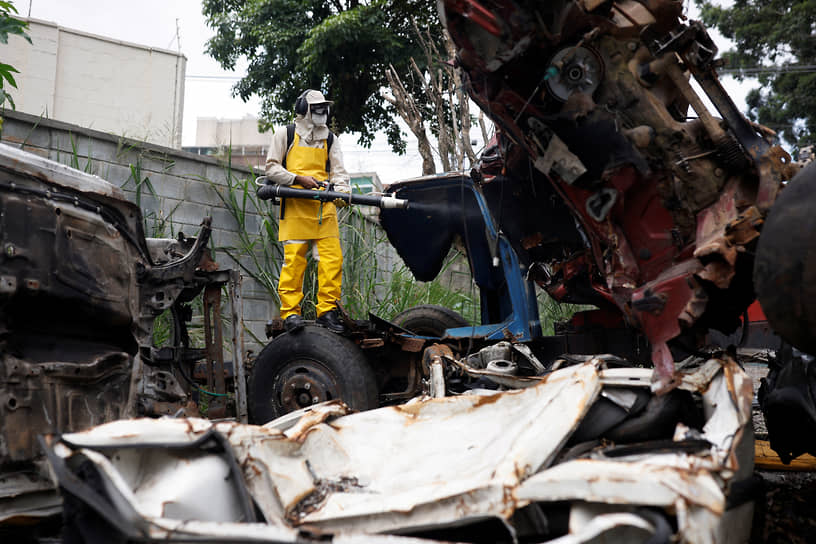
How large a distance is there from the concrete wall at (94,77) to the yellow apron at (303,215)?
12.2 m

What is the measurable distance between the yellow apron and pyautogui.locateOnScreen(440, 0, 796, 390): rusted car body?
5.73ft

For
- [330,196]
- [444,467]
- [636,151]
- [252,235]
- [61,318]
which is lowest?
[444,467]

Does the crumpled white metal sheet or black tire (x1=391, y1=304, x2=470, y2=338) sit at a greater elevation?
black tire (x1=391, y1=304, x2=470, y2=338)

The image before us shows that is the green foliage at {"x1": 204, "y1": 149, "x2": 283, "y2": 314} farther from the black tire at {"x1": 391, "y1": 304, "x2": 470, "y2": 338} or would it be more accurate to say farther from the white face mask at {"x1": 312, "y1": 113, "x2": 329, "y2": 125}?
the white face mask at {"x1": 312, "y1": 113, "x2": 329, "y2": 125}

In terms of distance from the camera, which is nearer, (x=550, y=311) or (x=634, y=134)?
(x=634, y=134)

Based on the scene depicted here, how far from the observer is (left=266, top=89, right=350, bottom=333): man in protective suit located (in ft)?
14.3

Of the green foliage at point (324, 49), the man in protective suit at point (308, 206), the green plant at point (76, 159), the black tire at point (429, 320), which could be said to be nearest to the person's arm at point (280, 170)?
the man in protective suit at point (308, 206)

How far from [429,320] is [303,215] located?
148 cm

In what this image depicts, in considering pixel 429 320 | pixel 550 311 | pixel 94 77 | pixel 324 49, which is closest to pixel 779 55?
pixel 324 49

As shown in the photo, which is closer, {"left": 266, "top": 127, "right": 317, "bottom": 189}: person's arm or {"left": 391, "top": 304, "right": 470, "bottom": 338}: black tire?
{"left": 266, "top": 127, "right": 317, "bottom": 189}: person's arm

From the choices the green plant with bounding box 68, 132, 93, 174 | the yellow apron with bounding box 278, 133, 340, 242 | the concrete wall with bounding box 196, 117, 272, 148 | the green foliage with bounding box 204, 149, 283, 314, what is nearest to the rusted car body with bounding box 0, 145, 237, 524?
the yellow apron with bounding box 278, 133, 340, 242

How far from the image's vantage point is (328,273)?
4410 millimetres

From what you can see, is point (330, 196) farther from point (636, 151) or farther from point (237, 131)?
point (237, 131)

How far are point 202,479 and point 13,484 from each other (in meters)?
1.06
